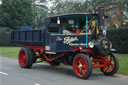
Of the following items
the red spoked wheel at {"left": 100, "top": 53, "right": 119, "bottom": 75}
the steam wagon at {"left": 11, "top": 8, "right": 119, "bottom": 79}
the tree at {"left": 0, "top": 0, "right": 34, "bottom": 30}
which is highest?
the tree at {"left": 0, "top": 0, "right": 34, "bottom": 30}

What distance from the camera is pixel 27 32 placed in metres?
11.3

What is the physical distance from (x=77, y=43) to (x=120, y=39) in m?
8.86

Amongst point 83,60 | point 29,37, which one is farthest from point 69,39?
point 29,37

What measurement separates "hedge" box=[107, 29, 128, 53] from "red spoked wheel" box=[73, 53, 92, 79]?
8.71 metres

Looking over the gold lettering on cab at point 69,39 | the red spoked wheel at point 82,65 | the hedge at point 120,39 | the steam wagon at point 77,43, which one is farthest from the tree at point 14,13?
the red spoked wheel at point 82,65

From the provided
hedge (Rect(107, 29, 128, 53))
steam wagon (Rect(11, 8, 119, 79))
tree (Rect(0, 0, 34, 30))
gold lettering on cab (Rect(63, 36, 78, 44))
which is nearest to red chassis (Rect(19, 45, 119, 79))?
steam wagon (Rect(11, 8, 119, 79))

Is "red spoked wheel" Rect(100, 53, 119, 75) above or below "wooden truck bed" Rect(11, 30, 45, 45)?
below

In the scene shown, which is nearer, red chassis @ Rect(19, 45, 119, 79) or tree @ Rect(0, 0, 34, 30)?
red chassis @ Rect(19, 45, 119, 79)

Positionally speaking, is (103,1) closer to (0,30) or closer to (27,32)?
(27,32)

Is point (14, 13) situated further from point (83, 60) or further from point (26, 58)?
point (83, 60)

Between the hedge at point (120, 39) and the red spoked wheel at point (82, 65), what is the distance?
871 centimetres

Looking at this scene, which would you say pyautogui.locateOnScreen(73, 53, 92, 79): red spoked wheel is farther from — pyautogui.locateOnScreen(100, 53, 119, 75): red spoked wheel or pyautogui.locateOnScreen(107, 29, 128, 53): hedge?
pyautogui.locateOnScreen(107, 29, 128, 53): hedge

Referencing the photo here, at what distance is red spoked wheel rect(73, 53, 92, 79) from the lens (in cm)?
800

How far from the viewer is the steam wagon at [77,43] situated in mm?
8492
